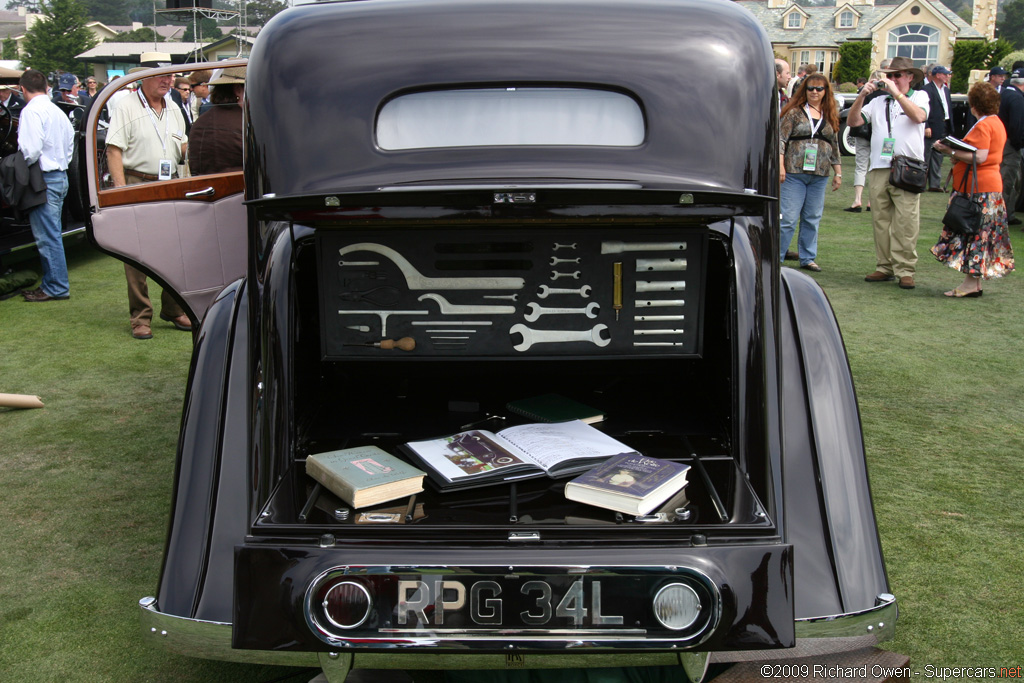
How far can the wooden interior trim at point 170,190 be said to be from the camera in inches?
183

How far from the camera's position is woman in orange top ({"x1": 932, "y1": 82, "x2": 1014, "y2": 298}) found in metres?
7.40

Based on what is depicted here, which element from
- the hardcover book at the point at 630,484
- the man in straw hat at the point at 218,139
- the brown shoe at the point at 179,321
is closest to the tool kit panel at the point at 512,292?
the hardcover book at the point at 630,484

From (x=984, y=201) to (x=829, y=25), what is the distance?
8294 cm

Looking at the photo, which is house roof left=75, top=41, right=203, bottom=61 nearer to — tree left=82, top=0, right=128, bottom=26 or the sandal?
the sandal

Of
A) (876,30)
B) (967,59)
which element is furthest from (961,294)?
(876,30)

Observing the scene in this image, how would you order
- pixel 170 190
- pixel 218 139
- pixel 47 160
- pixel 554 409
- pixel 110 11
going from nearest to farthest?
pixel 554 409 → pixel 170 190 → pixel 218 139 → pixel 47 160 → pixel 110 11

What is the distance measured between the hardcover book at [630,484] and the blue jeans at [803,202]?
21.5 feet

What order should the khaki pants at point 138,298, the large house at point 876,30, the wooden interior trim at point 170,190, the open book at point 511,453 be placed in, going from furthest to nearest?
the large house at point 876,30
the khaki pants at point 138,298
the wooden interior trim at point 170,190
the open book at point 511,453

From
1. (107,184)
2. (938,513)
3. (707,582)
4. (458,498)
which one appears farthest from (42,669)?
(938,513)

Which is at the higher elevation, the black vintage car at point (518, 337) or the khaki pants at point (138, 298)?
the black vintage car at point (518, 337)

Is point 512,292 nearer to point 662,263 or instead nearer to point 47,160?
point 662,263

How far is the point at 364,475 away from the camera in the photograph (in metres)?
2.30

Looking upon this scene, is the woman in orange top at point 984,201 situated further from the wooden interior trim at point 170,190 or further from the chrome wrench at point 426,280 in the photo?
the chrome wrench at point 426,280

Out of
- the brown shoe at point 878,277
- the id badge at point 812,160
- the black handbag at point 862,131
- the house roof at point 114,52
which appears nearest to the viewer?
the id badge at point 812,160
